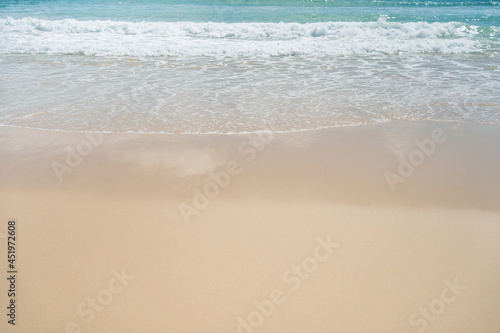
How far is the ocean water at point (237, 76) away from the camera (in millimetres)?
5137

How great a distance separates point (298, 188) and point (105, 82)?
542 centimetres

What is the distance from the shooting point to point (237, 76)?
7.61 meters

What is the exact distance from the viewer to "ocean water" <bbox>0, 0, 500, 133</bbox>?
5137mm

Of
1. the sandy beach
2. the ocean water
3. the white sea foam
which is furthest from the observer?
the white sea foam

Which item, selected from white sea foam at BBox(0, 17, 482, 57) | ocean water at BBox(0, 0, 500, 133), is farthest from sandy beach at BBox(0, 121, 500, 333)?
white sea foam at BBox(0, 17, 482, 57)

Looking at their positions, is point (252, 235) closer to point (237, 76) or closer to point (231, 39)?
point (237, 76)

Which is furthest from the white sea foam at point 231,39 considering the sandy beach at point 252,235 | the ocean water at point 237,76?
the sandy beach at point 252,235

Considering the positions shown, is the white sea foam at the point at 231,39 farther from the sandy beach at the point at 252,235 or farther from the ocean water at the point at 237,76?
the sandy beach at the point at 252,235

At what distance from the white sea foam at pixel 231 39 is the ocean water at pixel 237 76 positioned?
2.4 inches

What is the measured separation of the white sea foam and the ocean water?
0.06m

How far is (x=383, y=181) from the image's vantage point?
339 centimetres

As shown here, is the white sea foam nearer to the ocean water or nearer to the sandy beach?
the ocean water

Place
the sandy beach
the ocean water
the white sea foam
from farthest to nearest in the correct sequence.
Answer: the white sea foam < the ocean water < the sandy beach

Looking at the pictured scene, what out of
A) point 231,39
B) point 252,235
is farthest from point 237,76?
point 231,39
